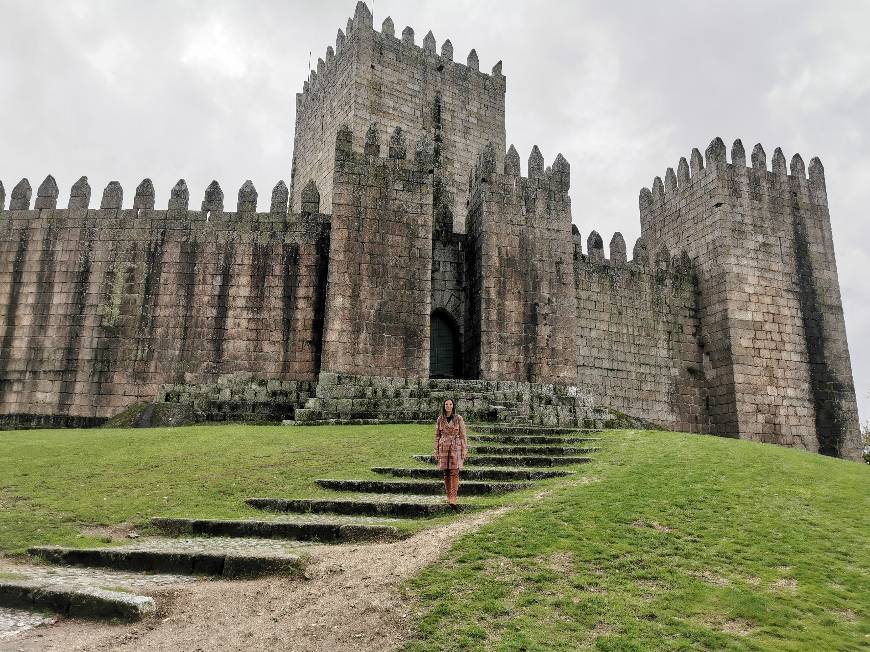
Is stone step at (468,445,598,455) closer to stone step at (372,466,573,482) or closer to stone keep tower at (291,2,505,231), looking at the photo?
stone step at (372,466,573,482)

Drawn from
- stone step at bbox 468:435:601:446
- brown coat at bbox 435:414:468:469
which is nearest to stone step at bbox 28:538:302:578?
brown coat at bbox 435:414:468:469

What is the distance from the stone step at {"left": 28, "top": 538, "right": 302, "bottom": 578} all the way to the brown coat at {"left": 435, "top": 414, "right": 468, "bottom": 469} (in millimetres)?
2307

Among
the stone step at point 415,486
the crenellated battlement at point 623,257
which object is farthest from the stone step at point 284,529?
the crenellated battlement at point 623,257

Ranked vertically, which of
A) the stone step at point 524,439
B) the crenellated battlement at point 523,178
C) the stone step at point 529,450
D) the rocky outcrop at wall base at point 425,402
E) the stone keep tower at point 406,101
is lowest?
the stone step at point 529,450

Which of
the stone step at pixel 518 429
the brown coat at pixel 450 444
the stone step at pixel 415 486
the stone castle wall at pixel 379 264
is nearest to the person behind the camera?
the brown coat at pixel 450 444

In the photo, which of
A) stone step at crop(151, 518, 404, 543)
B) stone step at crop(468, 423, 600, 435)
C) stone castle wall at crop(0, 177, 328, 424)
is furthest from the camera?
stone castle wall at crop(0, 177, 328, 424)

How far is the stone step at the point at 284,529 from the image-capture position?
308 inches

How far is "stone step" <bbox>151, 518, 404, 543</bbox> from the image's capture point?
783 centimetres

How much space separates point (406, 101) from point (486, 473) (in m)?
20.0

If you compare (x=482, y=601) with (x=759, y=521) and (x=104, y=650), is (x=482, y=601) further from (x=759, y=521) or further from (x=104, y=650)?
(x=759, y=521)

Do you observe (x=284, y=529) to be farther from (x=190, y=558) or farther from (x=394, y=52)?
(x=394, y=52)

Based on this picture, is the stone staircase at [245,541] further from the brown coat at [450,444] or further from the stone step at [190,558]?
the brown coat at [450,444]

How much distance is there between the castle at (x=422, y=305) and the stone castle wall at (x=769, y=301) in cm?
7

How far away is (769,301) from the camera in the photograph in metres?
22.6
